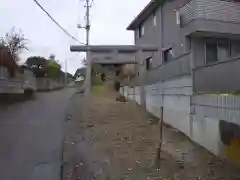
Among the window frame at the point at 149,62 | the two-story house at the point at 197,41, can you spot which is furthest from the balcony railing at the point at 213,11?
the window frame at the point at 149,62

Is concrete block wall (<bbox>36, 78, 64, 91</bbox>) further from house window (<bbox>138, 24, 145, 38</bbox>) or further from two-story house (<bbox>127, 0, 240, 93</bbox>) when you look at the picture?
two-story house (<bbox>127, 0, 240, 93</bbox>)

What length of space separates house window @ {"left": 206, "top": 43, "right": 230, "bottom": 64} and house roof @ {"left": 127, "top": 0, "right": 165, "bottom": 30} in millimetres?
4453

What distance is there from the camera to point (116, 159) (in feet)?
24.6

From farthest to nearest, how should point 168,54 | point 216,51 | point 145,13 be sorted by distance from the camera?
1. point 145,13
2. point 168,54
3. point 216,51

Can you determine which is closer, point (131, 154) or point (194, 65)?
point (131, 154)

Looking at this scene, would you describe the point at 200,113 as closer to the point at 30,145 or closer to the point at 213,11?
the point at 30,145

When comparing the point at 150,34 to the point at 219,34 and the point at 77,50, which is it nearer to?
the point at 77,50

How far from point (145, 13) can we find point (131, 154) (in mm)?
15232

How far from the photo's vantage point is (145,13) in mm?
21719

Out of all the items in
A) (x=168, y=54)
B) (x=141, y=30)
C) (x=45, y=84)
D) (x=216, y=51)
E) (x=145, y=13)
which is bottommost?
(x=45, y=84)

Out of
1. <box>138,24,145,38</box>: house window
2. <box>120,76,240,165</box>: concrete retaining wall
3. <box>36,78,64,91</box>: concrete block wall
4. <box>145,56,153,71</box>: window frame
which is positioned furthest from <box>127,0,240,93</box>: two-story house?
<box>36,78,64,91</box>: concrete block wall

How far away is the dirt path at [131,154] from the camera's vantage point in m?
6.52

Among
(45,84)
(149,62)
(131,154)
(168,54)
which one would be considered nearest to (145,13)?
(149,62)

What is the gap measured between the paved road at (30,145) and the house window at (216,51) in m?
6.83
